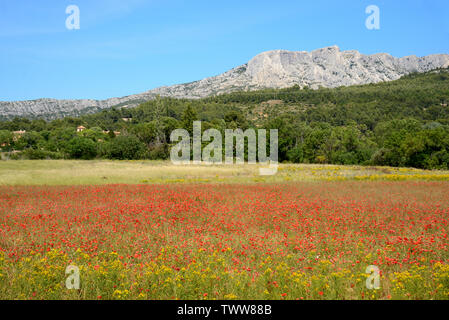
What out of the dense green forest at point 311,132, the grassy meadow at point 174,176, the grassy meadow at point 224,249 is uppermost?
the dense green forest at point 311,132

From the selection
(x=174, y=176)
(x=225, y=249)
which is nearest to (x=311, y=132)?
(x=174, y=176)

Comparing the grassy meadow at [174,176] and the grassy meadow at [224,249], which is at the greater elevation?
the grassy meadow at [224,249]

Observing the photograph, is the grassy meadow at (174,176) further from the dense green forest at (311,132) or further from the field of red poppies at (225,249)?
the dense green forest at (311,132)

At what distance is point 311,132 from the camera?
3536 inches

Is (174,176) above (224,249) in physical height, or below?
below

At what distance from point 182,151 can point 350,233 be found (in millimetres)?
71495

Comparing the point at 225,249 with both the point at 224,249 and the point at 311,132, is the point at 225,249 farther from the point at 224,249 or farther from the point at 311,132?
the point at 311,132

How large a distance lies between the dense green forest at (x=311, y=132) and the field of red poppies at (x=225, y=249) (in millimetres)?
56228

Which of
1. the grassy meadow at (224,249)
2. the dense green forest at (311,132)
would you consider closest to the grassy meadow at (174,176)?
the grassy meadow at (224,249)

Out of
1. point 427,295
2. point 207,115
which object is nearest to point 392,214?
point 427,295

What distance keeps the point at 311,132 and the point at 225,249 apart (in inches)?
3376

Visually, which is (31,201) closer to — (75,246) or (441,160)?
(75,246)

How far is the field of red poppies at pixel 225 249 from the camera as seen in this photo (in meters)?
6.32

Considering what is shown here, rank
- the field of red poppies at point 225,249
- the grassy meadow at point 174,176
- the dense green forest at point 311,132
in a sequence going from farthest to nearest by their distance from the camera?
the dense green forest at point 311,132, the grassy meadow at point 174,176, the field of red poppies at point 225,249
